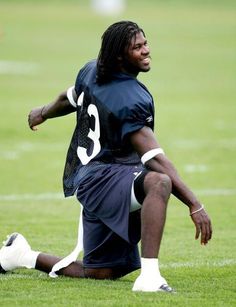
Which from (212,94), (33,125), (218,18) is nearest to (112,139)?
(33,125)

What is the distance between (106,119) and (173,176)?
1.92 ft

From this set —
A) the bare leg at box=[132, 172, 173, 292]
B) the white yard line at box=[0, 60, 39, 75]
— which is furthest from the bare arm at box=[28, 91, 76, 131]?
the white yard line at box=[0, 60, 39, 75]

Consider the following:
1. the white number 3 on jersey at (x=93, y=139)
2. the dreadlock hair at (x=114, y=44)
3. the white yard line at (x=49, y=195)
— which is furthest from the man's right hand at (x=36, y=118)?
the white yard line at (x=49, y=195)

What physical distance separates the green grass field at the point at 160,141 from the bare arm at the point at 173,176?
0.42 m

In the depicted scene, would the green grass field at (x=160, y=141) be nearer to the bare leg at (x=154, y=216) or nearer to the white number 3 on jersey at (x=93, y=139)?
the bare leg at (x=154, y=216)

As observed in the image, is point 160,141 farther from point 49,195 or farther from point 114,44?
point 114,44

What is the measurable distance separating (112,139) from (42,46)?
25.3 meters

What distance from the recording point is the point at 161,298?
678 centimetres

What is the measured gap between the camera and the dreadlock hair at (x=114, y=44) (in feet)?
24.2

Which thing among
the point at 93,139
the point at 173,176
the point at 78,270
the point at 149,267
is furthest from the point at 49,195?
the point at 149,267

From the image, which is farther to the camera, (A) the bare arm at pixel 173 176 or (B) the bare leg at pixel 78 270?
(B) the bare leg at pixel 78 270

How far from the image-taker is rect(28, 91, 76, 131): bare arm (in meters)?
8.07

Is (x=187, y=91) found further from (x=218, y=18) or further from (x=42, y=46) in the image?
(x=218, y=18)

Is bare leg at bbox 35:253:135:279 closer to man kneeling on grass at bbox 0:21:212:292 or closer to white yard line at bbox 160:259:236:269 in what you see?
man kneeling on grass at bbox 0:21:212:292
